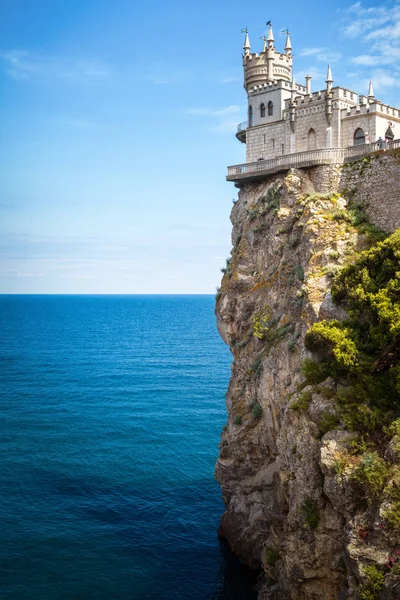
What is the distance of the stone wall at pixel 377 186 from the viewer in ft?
118

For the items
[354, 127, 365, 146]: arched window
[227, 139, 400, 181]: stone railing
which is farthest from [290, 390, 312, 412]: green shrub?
[354, 127, 365, 146]: arched window

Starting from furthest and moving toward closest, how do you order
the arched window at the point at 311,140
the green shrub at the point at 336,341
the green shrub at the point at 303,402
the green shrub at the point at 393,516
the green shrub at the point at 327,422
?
the arched window at the point at 311,140 → the green shrub at the point at 303,402 → the green shrub at the point at 336,341 → the green shrub at the point at 327,422 → the green shrub at the point at 393,516

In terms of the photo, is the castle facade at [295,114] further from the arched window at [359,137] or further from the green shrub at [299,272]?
the green shrub at [299,272]

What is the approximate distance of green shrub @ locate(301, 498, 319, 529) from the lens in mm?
27578

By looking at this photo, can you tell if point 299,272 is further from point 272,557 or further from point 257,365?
point 272,557

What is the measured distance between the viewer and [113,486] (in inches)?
1873

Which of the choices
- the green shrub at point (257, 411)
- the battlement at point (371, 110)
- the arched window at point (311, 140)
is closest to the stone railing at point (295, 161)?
the arched window at point (311, 140)

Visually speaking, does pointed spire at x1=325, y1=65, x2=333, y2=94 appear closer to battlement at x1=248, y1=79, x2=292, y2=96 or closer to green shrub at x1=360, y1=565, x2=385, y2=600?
battlement at x1=248, y1=79, x2=292, y2=96

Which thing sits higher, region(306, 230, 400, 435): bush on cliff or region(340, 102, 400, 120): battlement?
region(340, 102, 400, 120): battlement

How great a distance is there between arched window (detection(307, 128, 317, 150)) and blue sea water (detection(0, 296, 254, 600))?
83.4 ft

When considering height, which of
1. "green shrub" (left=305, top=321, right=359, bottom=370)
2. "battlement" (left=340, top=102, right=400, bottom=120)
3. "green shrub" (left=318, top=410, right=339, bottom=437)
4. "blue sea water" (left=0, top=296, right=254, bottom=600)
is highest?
"battlement" (left=340, top=102, right=400, bottom=120)

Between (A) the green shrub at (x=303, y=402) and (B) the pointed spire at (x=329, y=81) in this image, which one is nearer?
(A) the green shrub at (x=303, y=402)

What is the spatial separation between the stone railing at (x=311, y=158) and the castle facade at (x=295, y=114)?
0.53 metres

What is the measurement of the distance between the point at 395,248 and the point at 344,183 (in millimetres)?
11230
